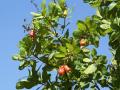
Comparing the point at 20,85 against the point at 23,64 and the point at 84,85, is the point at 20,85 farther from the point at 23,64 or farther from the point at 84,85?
the point at 84,85

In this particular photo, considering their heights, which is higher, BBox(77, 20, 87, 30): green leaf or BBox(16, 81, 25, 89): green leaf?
BBox(77, 20, 87, 30): green leaf

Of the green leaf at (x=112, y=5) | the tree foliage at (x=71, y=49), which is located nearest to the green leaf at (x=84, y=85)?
the tree foliage at (x=71, y=49)

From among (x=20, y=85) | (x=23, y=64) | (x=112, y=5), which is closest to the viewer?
(x=112, y=5)

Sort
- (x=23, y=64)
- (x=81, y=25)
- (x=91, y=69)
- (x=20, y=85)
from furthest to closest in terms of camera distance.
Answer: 1. (x=23, y=64)
2. (x=20, y=85)
3. (x=81, y=25)
4. (x=91, y=69)

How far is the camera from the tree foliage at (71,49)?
5.33 m

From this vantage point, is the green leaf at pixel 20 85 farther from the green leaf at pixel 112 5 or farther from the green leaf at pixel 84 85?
the green leaf at pixel 112 5

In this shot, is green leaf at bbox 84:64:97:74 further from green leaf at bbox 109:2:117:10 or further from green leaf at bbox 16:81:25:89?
green leaf at bbox 16:81:25:89

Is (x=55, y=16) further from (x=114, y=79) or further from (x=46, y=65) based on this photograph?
(x=114, y=79)

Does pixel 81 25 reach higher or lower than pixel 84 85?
higher

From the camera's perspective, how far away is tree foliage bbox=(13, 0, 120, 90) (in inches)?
210

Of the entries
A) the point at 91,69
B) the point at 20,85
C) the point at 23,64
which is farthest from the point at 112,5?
the point at 20,85

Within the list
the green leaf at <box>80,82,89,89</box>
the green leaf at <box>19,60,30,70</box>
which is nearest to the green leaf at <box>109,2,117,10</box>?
the green leaf at <box>80,82,89,89</box>

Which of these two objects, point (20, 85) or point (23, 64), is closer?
point (20, 85)

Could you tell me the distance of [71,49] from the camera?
5.41 m
